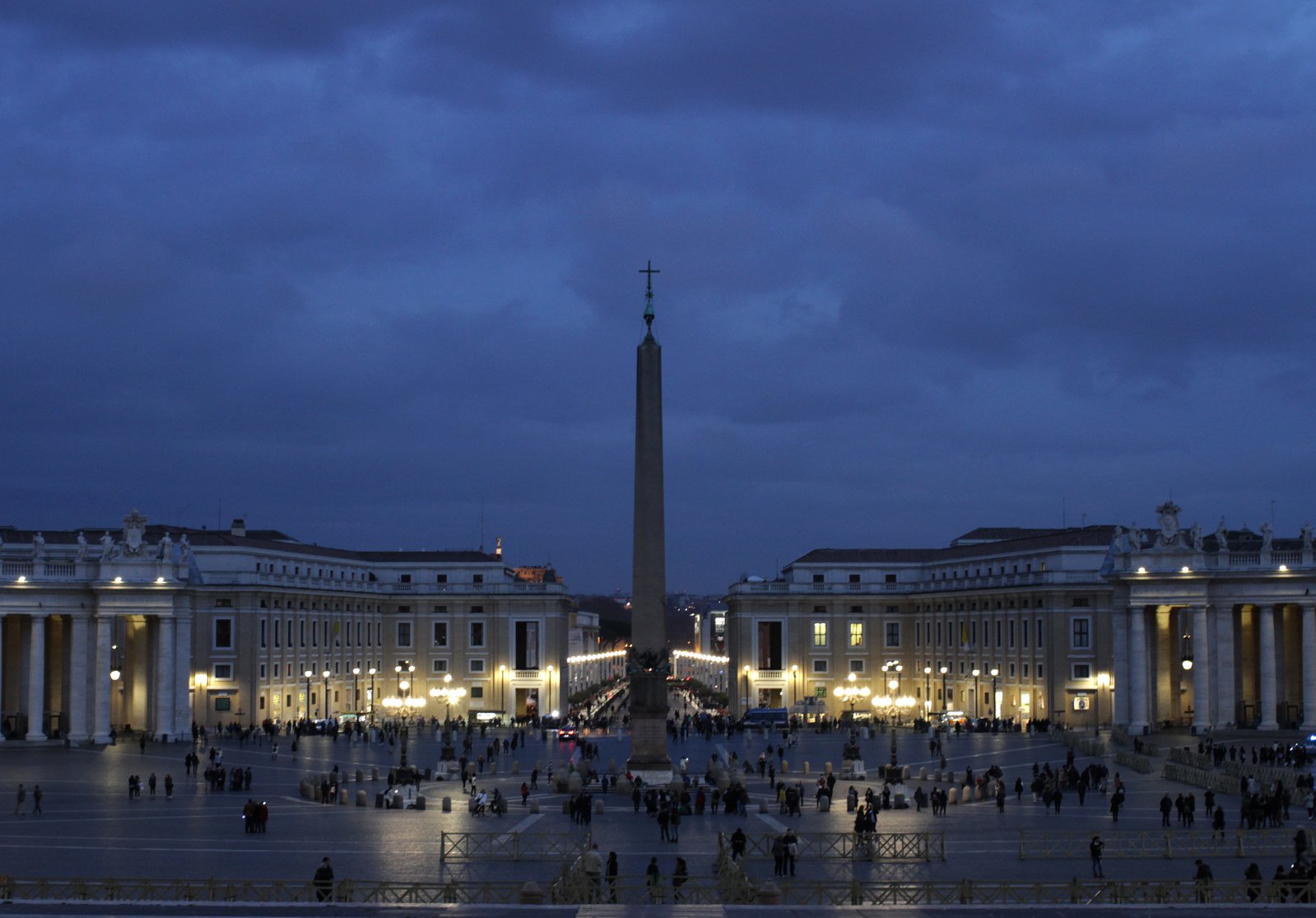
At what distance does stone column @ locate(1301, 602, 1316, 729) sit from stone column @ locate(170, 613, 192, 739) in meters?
53.7

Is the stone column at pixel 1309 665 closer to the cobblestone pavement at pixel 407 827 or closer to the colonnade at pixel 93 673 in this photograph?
the cobblestone pavement at pixel 407 827

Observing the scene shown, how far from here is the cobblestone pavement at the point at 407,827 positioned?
113 ft

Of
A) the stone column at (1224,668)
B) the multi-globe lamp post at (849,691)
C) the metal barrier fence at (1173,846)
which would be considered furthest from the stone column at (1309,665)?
the metal barrier fence at (1173,846)

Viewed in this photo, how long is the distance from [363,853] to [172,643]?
1875 inches

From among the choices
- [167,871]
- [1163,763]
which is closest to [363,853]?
[167,871]

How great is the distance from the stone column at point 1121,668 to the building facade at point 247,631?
135ft

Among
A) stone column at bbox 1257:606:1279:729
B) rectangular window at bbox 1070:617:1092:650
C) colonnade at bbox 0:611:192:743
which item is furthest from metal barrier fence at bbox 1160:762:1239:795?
colonnade at bbox 0:611:192:743

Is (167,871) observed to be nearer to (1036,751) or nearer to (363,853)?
(363,853)

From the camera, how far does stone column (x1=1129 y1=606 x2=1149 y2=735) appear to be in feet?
257

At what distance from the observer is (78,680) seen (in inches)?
3093

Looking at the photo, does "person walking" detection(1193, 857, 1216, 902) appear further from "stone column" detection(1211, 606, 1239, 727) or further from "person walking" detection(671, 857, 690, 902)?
"stone column" detection(1211, 606, 1239, 727)

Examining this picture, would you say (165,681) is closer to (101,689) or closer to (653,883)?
(101,689)

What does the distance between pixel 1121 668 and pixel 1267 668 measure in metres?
6.82

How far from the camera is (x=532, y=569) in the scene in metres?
A: 168
